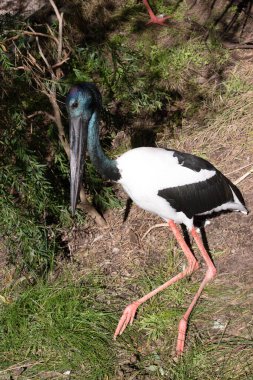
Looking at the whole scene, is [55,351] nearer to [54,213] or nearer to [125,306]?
[125,306]

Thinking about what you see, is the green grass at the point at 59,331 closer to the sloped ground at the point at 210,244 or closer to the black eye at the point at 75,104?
the sloped ground at the point at 210,244

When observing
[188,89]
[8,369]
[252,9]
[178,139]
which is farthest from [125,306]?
[252,9]

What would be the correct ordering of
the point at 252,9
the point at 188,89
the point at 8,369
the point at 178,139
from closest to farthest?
1. the point at 8,369
2. the point at 178,139
3. the point at 188,89
4. the point at 252,9

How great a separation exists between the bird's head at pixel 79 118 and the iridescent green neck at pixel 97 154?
4 cm

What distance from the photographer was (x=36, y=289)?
3959mm

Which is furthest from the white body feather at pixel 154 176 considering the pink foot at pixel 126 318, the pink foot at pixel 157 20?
the pink foot at pixel 157 20

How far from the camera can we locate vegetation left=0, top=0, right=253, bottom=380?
3.48 metres

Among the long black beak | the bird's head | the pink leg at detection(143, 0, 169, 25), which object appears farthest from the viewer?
the pink leg at detection(143, 0, 169, 25)

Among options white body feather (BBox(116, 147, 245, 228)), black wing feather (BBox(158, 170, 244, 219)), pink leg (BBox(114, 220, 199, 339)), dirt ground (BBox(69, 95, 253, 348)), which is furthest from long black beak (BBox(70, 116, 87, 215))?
dirt ground (BBox(69, 95, 253, 348))

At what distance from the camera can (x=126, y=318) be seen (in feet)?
12.1

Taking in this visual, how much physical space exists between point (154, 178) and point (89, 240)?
1142 mm

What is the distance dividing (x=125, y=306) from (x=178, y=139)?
1.84m

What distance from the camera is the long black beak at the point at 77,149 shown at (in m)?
3.40

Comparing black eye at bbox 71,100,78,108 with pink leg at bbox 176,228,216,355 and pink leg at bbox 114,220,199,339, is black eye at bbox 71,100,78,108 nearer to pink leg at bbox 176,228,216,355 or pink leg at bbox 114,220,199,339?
pink leg at bbox 114,220,199,339
